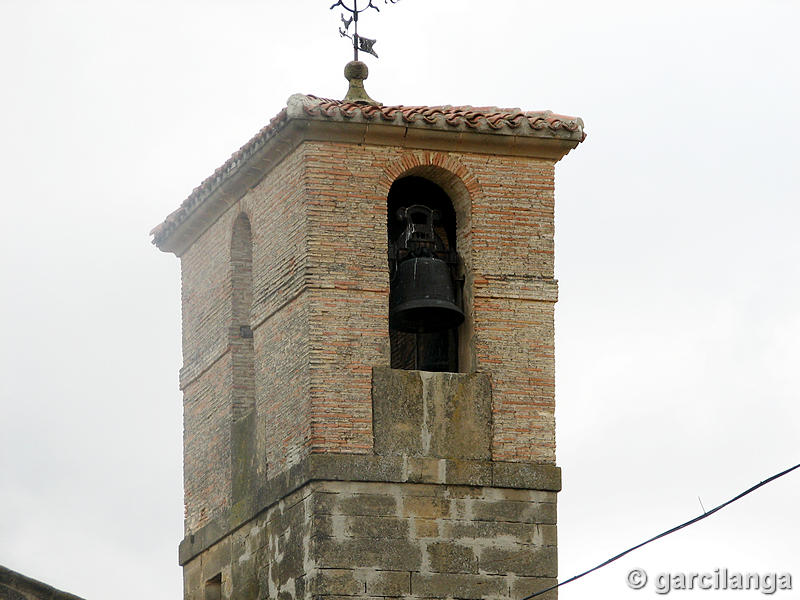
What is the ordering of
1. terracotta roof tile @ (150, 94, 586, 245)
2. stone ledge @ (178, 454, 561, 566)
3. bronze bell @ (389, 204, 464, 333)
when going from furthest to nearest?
bronze bell @ (389, 204, 464, 333), terracotta roof tile @ (150, 94, 586, 245), stone ledge @ (178, 454, 561, 566)

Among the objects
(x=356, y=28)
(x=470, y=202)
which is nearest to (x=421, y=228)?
(x=470, y=202)

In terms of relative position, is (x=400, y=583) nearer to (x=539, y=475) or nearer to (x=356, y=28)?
(x=539, y=475)

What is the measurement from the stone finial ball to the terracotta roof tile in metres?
0.86

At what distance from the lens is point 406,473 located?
20906 mm

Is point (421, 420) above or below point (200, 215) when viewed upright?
below

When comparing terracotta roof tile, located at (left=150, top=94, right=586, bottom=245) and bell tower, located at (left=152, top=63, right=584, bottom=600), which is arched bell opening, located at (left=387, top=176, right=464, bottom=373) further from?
terracotta roof tile, located at (left=150, top=94, right=586, bottom=245)

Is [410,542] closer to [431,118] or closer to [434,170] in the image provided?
[434,170]

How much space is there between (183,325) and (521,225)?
10.7ft

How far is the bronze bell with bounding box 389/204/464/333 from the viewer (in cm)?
2144

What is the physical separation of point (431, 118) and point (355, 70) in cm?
117

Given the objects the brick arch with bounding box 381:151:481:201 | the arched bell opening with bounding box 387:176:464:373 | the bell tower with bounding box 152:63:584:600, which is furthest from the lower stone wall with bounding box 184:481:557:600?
the brick arch with bounding box 381:151:481:201

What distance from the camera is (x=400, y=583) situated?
67.8ft

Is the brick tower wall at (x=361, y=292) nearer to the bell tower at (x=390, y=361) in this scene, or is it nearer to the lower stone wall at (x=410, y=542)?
the bell tower at (x=390, y=361)

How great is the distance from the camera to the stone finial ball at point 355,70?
2239cm
